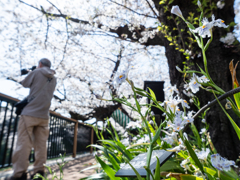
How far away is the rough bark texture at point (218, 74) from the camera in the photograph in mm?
1293

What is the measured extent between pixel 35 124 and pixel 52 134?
2204mm

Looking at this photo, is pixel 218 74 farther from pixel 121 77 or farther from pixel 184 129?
pixel 121 77

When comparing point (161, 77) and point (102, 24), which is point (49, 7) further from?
point (161, 77)

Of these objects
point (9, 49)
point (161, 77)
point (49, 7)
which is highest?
point (49, 7)

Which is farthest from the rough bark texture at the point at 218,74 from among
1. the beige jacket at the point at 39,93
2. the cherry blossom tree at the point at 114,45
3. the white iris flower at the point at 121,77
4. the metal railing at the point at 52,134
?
the metal railing at the point at 52,134

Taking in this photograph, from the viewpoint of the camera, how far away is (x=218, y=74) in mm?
1498

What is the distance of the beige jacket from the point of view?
236 cm

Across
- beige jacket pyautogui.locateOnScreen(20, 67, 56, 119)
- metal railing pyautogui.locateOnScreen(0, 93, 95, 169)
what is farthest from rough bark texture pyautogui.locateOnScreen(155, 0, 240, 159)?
metal railing pyautogui.locateOnScreen(0, 93, 95, 169)

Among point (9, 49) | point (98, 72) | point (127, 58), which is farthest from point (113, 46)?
point (9, 49)

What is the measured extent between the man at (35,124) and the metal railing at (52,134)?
2.03ft

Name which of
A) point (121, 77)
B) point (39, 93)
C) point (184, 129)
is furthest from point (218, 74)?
point (39, 93)

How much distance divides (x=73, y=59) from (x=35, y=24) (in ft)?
6.16

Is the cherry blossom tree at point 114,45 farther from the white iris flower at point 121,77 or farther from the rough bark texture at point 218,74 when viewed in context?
the white iris flower at point 121,77

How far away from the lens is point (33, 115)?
2307 mm
